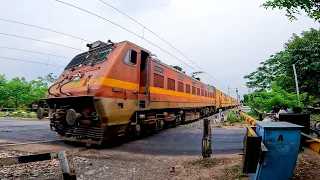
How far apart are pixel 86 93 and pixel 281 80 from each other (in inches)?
713

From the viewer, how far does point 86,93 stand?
257 inches

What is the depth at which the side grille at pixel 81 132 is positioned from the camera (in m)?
6.63

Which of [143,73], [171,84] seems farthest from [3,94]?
[143,73]

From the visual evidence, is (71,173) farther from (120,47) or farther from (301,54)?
(301,54)

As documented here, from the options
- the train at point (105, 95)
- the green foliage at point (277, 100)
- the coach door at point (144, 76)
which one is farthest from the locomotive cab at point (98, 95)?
the green foliage at point (277, 100)

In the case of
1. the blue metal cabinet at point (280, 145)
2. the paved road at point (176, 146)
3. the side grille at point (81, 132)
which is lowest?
the paved road at point (176, 146)

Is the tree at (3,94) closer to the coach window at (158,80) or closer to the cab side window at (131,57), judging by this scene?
the coach window at (158,80)

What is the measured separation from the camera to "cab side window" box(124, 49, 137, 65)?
7488 mm

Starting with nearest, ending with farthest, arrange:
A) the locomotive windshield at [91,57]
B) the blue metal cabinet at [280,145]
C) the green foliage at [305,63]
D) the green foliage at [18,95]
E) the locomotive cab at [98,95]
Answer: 1. the blue metal cabinet at [280,145]
2. the locomotive cab at [98,95]
3. the locomotive windshield at [91,57]
4. the green foliage at [305,63]
5. the green foliage at [18,95]

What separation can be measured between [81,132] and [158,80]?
3979 millimetres

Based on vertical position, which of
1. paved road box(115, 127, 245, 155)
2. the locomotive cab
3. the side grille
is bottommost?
paved road box(115, 127, 245, 155)

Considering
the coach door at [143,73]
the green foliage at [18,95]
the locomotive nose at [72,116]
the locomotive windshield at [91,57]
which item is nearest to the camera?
the locomotive nose at [72,116]

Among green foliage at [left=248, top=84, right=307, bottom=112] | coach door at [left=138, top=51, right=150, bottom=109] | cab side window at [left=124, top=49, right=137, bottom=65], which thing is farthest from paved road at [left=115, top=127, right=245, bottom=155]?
green foliage at [left=248, top=84, right=307, bottom=112]

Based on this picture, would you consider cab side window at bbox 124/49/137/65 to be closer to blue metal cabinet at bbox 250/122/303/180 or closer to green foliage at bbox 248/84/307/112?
blue metal cabinet at bbox 250/122/303/180
